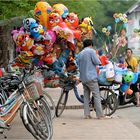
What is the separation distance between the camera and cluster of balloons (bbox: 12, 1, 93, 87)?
11688 millimetres

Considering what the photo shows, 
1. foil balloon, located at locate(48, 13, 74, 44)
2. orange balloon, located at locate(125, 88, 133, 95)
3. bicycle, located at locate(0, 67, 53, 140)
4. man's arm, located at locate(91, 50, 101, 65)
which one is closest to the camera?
bicycle, located at locate(0, 67, 53, 140)

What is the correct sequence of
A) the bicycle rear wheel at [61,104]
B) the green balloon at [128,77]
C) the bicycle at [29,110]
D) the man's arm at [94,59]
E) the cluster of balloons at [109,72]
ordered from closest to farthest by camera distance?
1. the bicycle at [29,110]
2. the man's arm at [94,59]
3. the bicycle rear wheel at [61,104]
4. the cluster of balloons at [109,72]
5. the green balloon at [128,77]

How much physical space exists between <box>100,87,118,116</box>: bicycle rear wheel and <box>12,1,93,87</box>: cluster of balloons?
925mm

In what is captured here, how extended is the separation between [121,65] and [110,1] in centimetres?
6203

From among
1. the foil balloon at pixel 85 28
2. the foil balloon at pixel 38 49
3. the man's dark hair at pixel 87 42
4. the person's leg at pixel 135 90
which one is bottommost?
the person's leg at pixel 135 90

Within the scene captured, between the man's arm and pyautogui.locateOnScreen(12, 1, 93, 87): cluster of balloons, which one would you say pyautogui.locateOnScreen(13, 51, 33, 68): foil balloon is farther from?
the man's arm

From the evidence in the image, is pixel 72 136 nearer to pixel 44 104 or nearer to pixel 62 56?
pixel 44 104

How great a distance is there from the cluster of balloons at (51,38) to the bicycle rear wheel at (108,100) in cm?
92

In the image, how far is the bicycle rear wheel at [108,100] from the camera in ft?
41.2

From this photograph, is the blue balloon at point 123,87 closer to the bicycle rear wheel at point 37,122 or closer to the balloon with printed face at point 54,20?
the balloon with printed face at point 54,20

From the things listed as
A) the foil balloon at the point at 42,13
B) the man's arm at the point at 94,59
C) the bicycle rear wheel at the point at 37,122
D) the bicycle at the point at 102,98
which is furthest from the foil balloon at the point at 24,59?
the bicycle rear wheel at the point at 37,122

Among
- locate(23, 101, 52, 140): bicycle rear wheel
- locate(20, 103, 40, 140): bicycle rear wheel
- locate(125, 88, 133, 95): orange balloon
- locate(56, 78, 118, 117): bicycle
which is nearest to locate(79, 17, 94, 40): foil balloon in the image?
locate(56, 78, 118, 117): bicycle

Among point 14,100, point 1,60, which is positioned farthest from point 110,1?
point 14,100

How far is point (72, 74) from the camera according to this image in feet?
41.1
